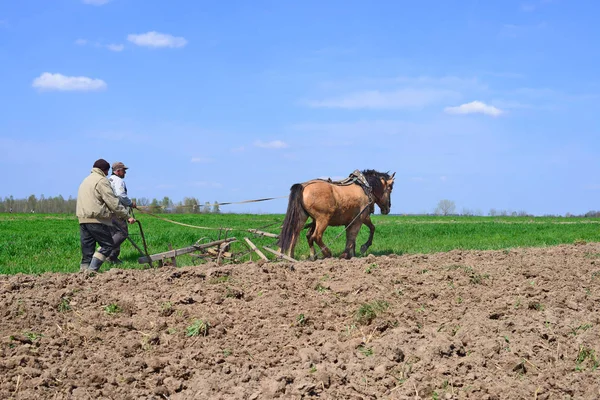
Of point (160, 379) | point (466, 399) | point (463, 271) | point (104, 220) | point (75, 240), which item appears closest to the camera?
point (466, 399)

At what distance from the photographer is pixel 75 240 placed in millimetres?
19875

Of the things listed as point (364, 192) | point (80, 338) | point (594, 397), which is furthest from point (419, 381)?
point (364, 192)

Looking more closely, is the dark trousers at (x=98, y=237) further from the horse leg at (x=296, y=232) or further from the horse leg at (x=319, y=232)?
the horse leg at (x=319, y=232)

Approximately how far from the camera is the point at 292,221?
1191 centimetres

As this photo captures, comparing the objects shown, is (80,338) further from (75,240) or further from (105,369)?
(75,240)

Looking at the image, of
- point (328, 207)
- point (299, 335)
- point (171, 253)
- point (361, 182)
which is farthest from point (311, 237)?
point (299, 335)

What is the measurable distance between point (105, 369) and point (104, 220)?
4925 mm

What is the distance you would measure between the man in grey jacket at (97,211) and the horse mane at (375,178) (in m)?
5.64

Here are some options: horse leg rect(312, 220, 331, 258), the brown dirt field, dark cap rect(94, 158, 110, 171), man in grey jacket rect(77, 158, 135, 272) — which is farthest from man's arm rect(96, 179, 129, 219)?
horse leg rect(312, 220, 331, 258)

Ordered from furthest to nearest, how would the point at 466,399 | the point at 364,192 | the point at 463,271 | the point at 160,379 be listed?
the point at 364,192 < the point at 463,271 < the point at 160,379 < the point at 466,399

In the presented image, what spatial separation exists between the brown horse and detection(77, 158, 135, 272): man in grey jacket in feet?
9.98

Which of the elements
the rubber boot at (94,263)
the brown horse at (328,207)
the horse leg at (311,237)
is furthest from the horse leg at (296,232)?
the rubber boot at (94,263)

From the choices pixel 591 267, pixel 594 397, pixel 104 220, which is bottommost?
pixel 594 397

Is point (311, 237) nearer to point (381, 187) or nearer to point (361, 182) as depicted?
point (361, 182)
